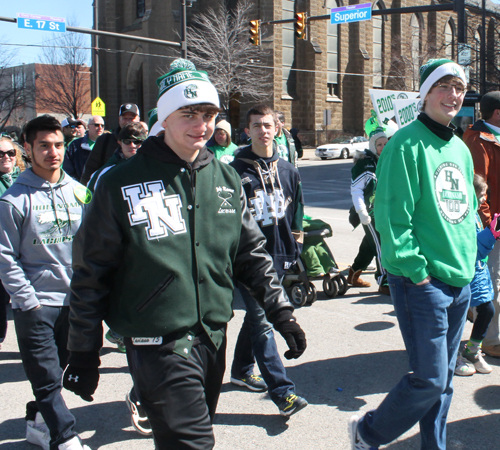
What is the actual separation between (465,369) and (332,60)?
4278 centimetres

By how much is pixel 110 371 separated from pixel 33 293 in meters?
1.69

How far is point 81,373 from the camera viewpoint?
2.35 m

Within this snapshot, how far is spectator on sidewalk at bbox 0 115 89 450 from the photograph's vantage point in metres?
3.29

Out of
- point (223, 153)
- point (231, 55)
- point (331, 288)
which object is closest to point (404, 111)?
point (223, 153)

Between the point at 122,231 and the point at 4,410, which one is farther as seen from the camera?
the point at 4,410

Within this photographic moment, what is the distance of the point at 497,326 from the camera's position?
4.80 m

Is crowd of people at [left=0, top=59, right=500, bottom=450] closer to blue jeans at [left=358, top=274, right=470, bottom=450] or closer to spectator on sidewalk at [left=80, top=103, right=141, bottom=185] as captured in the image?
blue jeans at [left=358, top=274, right=470, bottom=450]

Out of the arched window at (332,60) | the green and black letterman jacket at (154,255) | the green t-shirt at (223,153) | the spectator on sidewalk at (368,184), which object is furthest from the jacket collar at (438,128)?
the arched window at (332,60)

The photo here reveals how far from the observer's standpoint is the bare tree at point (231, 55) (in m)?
38.2

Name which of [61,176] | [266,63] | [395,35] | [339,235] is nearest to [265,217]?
[61,176]

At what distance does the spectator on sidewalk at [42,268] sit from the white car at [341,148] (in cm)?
3150

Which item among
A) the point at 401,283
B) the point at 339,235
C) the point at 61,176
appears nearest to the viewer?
the point at 401,283

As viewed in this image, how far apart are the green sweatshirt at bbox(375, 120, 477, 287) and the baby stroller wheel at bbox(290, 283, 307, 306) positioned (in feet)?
11.8

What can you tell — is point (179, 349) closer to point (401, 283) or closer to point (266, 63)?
point (401, 283)
